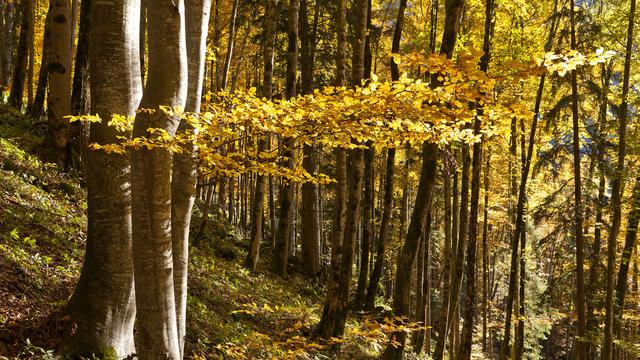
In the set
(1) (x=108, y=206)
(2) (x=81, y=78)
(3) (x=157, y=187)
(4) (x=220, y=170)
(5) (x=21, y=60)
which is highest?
(5) (x=21, y=60)

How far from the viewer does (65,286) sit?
20.3 ft

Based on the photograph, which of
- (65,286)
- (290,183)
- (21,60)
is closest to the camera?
(65,286)

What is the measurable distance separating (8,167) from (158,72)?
22.5ft

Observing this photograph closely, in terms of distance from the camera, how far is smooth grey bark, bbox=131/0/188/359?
12.2 ft

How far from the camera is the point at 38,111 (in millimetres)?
13203

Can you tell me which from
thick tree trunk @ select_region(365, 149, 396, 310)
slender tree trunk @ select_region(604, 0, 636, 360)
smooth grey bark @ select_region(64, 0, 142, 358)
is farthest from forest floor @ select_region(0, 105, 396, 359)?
slender tree trunk @ select_region(604, 0, 636, 360)

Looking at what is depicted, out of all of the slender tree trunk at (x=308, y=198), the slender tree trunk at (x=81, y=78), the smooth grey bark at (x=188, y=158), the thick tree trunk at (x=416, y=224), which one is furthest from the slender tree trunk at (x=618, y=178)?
the slender tree trunk at (x=81, y=78)

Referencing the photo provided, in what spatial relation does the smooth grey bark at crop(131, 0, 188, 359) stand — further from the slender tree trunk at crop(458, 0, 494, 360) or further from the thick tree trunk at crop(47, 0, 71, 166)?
the slender tree trunk at crop(458, 0, 494, 360)

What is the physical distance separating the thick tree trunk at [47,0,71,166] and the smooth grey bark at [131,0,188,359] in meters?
6.93

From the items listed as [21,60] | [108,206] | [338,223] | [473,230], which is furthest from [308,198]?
[108,206]

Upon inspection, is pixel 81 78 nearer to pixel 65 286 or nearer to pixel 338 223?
pixel 65 286

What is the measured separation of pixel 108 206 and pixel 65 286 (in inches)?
80.5

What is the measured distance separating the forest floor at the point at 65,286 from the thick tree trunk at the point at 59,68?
1011mm

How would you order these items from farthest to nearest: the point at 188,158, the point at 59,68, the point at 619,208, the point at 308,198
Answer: the point at 308,198, the point at 619,208, the point at 59,68, the point at 188,158
